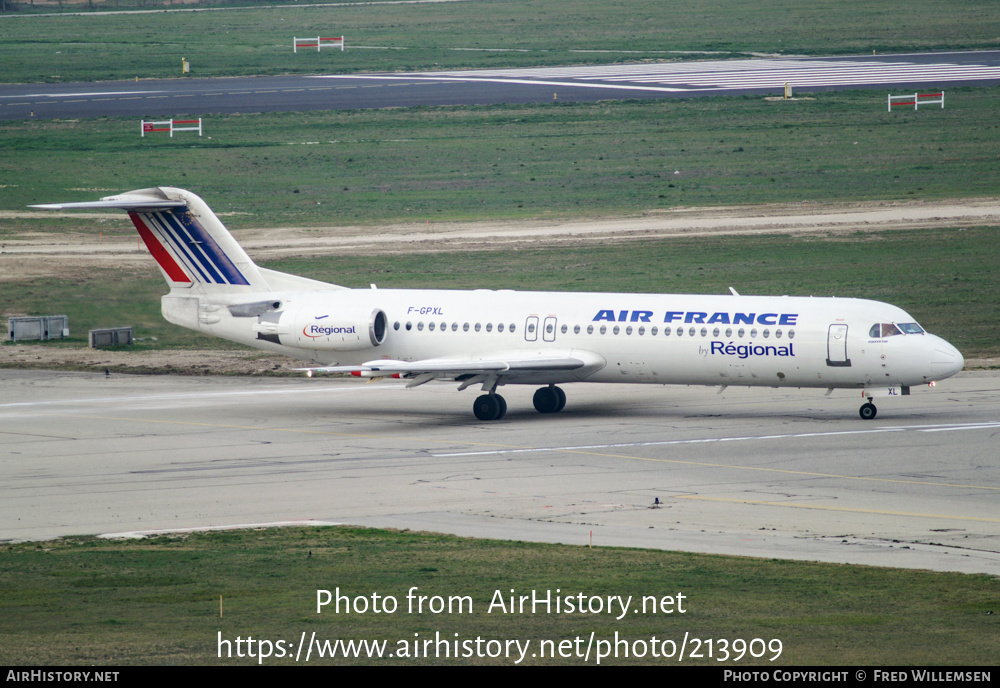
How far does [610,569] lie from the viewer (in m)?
23.5

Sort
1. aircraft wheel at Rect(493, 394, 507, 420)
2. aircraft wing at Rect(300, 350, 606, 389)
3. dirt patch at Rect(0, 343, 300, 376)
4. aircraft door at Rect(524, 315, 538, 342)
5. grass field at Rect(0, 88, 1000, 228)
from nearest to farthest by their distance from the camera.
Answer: aircraft wing at Rect(300, 350, 606, 389)
aircraft wheel at Rect(493, 394, 507, 420)
aircraft door at Rect(524, 315, 538, 342)
dirt patch at Rect(0, 343, 300, 376)
grass field at Rect(0, 88, 1000, 228)

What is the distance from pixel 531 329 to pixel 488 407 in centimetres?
265

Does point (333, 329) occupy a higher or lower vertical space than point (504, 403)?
higher

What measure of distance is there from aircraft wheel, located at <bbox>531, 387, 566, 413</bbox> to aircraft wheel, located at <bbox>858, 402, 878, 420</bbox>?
27.8 ft

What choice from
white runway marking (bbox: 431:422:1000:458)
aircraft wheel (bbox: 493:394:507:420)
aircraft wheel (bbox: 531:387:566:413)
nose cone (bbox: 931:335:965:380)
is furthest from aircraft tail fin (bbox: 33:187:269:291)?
nose cone (bbox: 931:335:965:380)

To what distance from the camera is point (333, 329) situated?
4203 centimetres

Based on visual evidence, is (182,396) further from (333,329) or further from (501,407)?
(501,407)

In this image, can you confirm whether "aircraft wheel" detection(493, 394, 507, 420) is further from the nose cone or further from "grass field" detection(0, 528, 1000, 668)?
"grass field" detection(0, 528, 1000, 668)

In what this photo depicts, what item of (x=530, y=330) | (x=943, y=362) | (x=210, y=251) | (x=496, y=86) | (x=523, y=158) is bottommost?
(x=943, y=362)

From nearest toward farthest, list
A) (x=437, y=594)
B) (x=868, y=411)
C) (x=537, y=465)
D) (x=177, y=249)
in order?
(x=437, y=594)
(x=537, y=465)
(x=868, y=411)
(x=177, y=249)

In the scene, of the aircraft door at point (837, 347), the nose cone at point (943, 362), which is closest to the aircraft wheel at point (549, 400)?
the aircraft door at point (837, 347)

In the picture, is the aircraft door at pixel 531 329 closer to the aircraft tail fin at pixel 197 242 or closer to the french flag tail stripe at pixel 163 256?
the aircraft tail fin at pixel 197 242

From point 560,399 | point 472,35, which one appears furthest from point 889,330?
point 472,35

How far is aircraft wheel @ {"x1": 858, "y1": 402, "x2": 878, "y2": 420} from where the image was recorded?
127 feet
